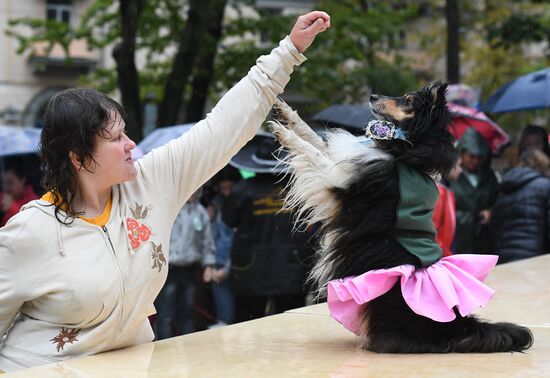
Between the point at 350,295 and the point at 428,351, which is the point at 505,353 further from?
the point at 350,295

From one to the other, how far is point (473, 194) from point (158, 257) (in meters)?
6.49

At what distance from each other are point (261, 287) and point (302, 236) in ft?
2.00

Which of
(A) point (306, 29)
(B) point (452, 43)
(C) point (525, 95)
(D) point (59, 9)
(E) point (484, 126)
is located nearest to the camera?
(A) point (306, 29)

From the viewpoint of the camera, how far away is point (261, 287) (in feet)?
26.3

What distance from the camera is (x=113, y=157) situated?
3.05 meters

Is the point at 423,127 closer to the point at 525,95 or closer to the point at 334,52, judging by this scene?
the point at 525,95

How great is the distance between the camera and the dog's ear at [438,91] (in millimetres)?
3869

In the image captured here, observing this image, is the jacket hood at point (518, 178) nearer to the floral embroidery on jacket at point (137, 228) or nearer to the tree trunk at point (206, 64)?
the floral embroidery on jacket at point (137, 228)

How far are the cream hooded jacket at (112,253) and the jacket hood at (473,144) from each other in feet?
20.1

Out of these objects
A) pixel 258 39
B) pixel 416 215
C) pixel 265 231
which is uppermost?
pixel 258 39

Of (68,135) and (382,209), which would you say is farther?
(382,209)

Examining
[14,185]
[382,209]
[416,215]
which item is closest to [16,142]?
[14,185]

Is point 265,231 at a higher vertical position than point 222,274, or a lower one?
higher

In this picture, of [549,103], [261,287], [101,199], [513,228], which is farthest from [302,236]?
[101,199]
